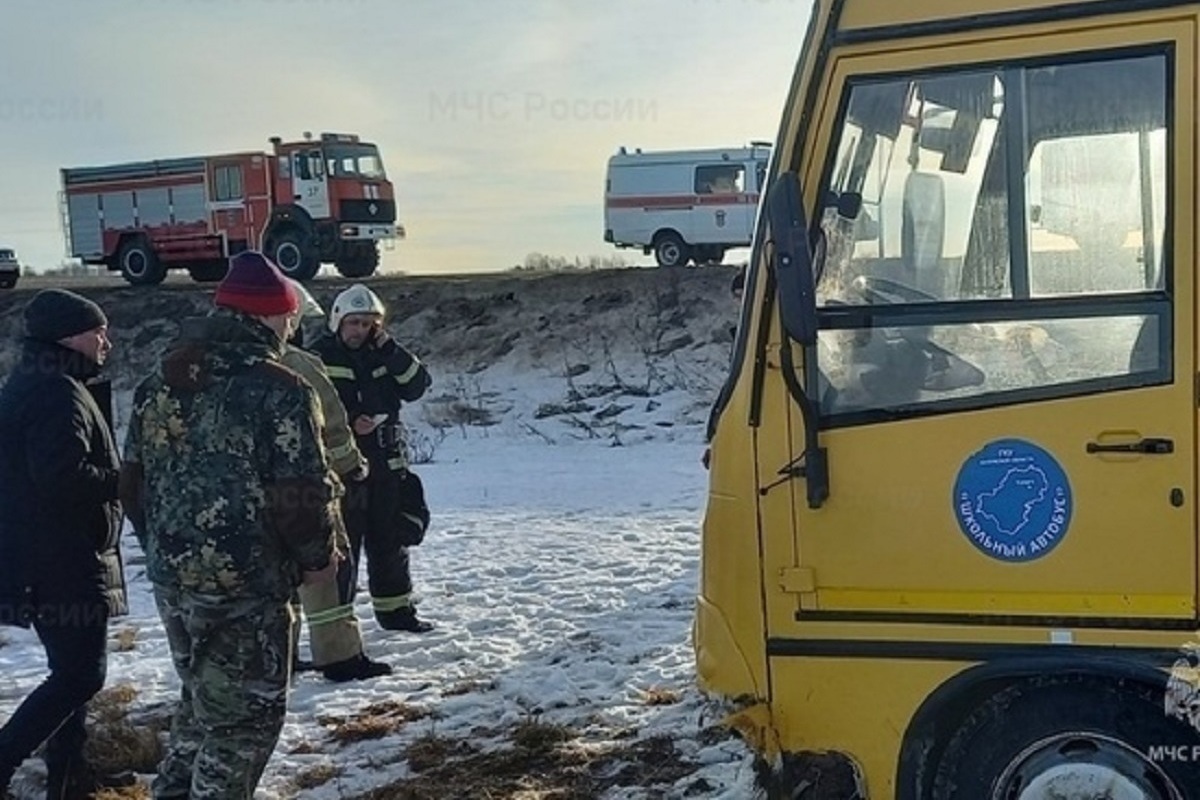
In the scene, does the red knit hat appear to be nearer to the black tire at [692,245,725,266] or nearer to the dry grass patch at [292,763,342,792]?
the dry grass patch at [292,763,342,792]

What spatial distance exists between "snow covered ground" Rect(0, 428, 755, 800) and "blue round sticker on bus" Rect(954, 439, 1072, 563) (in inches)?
41.9

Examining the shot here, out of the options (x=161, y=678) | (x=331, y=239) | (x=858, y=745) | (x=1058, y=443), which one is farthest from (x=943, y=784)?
(x=331, y=239)

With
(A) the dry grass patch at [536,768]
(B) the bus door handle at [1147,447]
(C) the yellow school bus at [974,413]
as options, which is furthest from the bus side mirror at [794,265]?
(A) the dry grass patch at [536,768]

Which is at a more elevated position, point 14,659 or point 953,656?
point 953,656

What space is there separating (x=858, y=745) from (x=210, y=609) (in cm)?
193

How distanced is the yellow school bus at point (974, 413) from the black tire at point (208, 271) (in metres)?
23.2

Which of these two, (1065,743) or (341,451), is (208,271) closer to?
(341,451)

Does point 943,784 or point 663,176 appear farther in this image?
point 663,176

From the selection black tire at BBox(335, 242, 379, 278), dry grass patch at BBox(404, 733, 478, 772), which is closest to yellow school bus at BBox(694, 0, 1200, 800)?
dry grass patch at BBox(404, 733, 478, 772)

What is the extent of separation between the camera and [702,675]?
371cm

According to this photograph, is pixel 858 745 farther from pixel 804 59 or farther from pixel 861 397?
pixel 804 59

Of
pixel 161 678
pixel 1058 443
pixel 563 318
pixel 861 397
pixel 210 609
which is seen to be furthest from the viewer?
pixel 563 318

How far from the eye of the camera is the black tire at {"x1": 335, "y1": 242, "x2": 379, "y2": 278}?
77.3 ft

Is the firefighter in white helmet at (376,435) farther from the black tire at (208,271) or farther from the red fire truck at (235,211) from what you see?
the black tire at (208,271)
